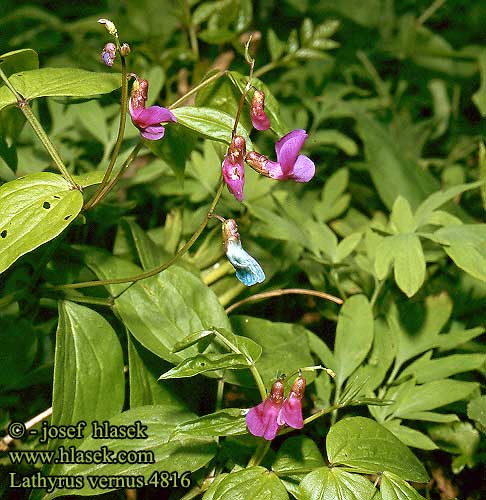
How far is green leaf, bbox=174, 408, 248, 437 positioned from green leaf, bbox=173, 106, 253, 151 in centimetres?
42


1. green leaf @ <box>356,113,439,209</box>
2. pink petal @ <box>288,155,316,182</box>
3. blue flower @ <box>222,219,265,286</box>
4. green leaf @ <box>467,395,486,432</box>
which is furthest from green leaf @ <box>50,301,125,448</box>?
green leaf @ <box>356,113,439,209</box>

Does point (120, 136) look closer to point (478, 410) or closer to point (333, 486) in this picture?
point (333, 486)

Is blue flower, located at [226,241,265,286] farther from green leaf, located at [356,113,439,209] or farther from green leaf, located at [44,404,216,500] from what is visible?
green leaf, located at [356,113,439,209]

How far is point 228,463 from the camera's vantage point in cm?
111

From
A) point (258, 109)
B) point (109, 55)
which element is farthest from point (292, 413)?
point (109, 55)

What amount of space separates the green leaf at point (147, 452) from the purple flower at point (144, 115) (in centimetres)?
46

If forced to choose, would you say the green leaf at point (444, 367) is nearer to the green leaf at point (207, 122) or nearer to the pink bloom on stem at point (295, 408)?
the pink bloom on stem at point (295, 408)

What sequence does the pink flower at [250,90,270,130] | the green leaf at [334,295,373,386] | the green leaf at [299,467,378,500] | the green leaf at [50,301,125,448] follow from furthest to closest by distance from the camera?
the green leaf at [334,295,373,386], the green leaf at [50,301,125,448], the pink flower at [250,90,270,130], the green leaf at [299,467,378,500]

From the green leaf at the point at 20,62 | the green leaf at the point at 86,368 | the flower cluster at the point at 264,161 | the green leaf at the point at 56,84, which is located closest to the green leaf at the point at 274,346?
the green leaf at the point at 86,368

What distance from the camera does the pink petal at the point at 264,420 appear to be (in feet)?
A: 3.07

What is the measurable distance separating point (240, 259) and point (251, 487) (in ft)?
1.02

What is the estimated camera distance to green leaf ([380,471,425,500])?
0.93m

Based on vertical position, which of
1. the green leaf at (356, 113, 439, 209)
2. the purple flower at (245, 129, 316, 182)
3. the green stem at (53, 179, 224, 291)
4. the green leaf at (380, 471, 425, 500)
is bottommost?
the green leaf at (356, 113, 439, 209)

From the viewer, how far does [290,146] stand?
0.97 metres
